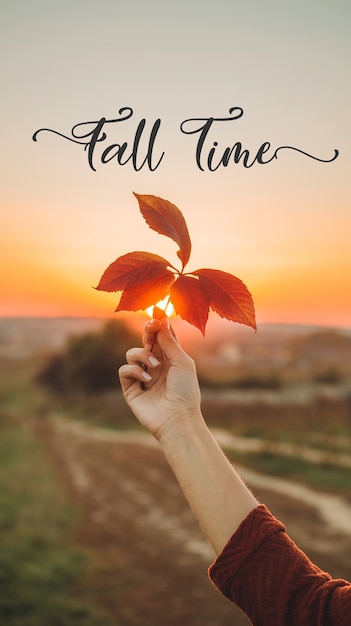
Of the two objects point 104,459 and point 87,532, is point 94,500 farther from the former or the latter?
point 104,459

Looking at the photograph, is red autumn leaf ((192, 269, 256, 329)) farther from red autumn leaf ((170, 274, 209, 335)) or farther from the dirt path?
the dirt path

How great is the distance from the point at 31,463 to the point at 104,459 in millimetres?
2382

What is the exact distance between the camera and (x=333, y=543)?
35.3ft

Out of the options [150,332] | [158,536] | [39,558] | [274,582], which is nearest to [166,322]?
[150,332]

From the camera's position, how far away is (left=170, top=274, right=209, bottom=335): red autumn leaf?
49.9 inches

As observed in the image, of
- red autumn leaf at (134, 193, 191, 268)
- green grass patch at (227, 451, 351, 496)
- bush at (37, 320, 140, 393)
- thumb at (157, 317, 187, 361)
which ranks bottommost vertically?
bush at (37, 320, 140, 393)

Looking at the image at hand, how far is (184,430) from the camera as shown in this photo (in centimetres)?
138

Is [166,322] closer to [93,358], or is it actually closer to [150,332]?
[150,332]

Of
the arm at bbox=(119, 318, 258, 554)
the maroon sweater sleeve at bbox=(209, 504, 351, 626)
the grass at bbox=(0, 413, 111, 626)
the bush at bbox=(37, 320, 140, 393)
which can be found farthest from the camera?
the bush at bbox=(37, 320, 140, 393)

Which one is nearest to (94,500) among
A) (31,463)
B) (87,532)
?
(87,532)

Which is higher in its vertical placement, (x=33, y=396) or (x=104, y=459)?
(x=104, y=459)

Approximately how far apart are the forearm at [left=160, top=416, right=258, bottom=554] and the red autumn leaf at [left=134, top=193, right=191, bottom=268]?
0.40 metres

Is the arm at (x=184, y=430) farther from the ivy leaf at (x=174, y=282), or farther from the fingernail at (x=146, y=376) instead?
the ivy leaf at (x=174, y=282)

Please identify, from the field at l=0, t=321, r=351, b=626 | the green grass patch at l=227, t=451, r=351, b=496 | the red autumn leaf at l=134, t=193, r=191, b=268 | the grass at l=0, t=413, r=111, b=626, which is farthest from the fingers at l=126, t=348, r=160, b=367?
the green grass patch at l=227, t=451, r=351, b=496
